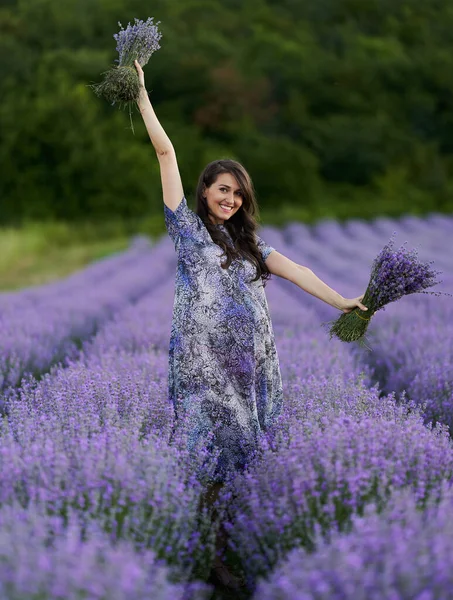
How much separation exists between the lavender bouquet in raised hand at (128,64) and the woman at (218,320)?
52 millimetres

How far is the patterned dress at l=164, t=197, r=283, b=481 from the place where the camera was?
10.4ft

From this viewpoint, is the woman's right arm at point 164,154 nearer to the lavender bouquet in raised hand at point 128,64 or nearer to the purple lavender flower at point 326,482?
the lavender bouquet in raised hand at point 128,64

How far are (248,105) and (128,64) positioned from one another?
33.2 metres

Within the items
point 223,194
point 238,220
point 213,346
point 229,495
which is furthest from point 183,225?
point 229,495

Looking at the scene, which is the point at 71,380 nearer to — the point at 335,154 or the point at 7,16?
the point at 7,16

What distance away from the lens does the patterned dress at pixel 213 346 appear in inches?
125

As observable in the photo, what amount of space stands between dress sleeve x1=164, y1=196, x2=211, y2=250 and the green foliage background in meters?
21.1

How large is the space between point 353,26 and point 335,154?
36.2 ft

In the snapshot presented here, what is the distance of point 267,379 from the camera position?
3354mm

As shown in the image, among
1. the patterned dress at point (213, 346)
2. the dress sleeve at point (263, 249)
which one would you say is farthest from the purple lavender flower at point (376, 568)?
the dress sleeve at point (263, 249)

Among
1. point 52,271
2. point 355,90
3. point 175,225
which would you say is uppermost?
point 355,90

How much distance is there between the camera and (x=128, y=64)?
3312 millimetres

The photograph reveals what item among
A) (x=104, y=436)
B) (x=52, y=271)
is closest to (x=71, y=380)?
(x=104, y=436)

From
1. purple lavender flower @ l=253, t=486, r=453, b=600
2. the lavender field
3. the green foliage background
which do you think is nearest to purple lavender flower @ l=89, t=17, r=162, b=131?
the lavender field
